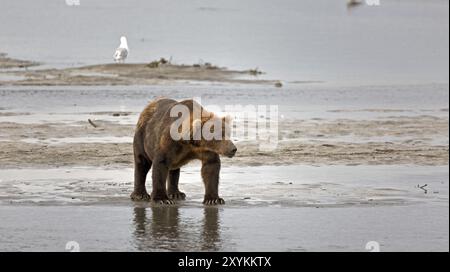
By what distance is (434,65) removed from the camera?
3453 centimetres

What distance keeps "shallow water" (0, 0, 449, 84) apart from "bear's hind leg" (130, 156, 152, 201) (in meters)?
15.5

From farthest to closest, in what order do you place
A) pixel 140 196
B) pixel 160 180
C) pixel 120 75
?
pixel 120 75 → pixel 140 196 → pixel 160 180

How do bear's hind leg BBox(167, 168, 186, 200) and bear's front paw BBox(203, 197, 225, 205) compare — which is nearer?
bear's front paw BBox(203, 197, 225, 205)

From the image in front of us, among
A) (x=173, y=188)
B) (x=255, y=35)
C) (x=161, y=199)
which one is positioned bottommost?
(x=161, y=199)

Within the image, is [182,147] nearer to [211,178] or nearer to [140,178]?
[211,178]

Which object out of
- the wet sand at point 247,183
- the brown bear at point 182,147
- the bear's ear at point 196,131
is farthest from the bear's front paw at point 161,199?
the bear's ear at point 196,131

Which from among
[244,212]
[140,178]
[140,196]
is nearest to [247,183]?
[140,178]

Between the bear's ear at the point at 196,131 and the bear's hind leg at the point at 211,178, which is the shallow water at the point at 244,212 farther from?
the bear's ear at the point at 196,131

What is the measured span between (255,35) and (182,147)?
29280mm

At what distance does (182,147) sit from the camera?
13.1 meters

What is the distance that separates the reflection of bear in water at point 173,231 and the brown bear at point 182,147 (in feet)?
1.27

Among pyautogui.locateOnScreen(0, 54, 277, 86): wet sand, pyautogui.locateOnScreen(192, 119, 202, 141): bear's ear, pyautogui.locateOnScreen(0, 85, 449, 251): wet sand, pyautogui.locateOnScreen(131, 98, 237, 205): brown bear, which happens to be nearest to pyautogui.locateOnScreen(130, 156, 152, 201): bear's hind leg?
pyautogui.locateOnScreen(131, 98, 237, 205): brown bear

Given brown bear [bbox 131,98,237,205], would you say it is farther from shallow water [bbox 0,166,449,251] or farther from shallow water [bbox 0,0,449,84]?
shallow water [bbox 0,0,449,84]

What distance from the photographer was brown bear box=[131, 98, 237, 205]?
12898 millimetres
